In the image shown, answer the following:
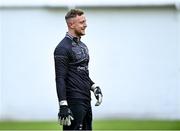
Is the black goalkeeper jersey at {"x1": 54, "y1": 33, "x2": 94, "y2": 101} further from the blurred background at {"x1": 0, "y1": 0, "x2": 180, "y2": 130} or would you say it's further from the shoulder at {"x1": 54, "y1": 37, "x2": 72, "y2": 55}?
the blurred background at {"x1": 0, "y1": 0, "x2": 180, "y2": 130}

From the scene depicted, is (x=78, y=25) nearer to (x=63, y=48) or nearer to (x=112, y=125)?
(x=63, y=48)

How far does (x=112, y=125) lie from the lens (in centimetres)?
1688

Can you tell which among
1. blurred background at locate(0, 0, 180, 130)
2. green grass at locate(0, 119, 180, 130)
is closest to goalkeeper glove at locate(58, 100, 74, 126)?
green grass at locate(0, 119, 180, 130)

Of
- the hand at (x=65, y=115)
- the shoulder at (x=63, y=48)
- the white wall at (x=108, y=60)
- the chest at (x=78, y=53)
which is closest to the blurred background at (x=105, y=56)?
the white wall at (x=108, y=60)

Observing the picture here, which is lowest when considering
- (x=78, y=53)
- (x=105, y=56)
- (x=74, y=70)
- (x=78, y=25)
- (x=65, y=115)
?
(x=65, y=115)

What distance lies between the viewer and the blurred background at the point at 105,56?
19.3 metres

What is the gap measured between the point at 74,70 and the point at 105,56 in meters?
10.5

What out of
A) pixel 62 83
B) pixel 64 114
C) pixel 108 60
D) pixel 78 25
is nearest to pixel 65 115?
pixel 64 114

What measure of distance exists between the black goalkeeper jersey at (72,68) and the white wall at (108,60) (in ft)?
33.8

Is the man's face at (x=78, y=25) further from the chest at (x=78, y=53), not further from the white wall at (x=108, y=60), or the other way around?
the white wall at (x=108, y=60)

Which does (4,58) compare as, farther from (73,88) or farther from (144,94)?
(73,88)

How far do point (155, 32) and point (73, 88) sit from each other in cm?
1072

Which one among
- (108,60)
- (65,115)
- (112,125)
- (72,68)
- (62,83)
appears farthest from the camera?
(108,60)

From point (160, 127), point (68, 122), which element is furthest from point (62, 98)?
point (160, 127)
